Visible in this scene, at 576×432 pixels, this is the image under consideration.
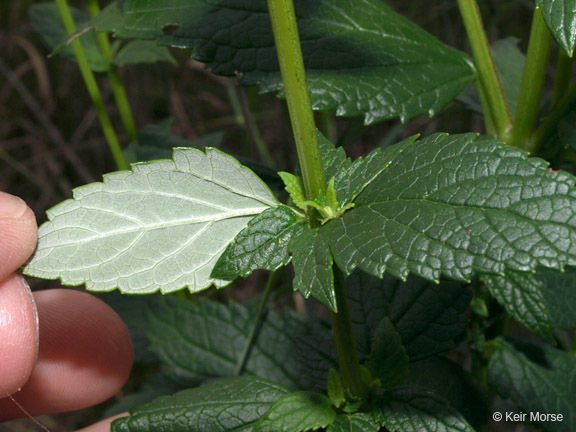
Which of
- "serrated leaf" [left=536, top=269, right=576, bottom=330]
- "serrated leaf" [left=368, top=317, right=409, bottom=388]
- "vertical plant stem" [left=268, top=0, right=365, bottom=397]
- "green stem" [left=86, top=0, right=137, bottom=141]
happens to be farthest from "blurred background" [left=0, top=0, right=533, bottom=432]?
"vertical plant stem" [left=268, top=0, right=365, bottom=397]

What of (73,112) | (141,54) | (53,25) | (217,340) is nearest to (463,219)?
(217,340)

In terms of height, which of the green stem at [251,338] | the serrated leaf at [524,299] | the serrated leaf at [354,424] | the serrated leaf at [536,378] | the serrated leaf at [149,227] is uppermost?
the serrated leaf at [149,227]

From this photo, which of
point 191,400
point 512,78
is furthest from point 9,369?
point 512,78

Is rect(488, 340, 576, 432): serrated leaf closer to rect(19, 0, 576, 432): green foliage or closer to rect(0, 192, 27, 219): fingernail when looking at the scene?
rect(19, 0, 576, 432): green foliage

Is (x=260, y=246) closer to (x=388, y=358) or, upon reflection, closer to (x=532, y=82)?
(x=388, y=358)

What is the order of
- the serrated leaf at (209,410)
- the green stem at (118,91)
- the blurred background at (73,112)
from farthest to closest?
the blurred background at (73,112) → the green stem at (118,91) → the serrated leaf at (209,410)

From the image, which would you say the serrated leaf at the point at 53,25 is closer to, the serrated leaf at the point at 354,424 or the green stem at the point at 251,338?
the green stem at the point at 251,338

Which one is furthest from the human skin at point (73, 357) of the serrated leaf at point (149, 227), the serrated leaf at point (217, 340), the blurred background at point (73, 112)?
the blurred background at point (73, 112)
